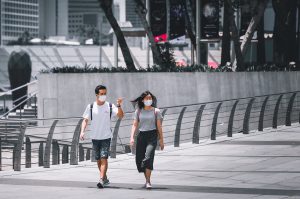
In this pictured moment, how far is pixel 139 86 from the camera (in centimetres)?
3241

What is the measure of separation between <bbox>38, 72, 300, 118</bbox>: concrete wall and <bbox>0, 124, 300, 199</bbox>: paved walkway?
8456mm

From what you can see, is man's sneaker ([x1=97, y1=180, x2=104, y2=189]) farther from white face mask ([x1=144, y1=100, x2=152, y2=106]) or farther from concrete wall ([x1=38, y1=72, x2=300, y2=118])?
concrete wall ([x1=38, y1=72, x2=300, y2=118])

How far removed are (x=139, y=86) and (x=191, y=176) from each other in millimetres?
15227

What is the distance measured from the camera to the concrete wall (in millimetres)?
32188

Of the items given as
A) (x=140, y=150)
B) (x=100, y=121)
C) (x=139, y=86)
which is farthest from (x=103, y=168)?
(x=139, y=86)

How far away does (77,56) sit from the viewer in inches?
7077

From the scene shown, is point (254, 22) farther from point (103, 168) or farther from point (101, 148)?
point (103, 168)

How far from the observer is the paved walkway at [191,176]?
1491cm

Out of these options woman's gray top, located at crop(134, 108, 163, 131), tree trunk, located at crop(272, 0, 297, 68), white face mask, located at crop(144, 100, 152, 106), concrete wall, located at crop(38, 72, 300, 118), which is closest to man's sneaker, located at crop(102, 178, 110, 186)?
woman's gray top, located at crop(134, 108, 163, 131)

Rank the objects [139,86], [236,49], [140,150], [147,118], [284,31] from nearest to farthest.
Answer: [147,118]
[140,150]
[139,86]
[236,49]
[284,31]

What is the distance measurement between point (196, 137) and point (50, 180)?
25.6 feet

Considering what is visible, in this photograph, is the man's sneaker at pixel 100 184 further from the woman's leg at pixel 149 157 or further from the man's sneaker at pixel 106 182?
the woman's leg at pixel 149 157

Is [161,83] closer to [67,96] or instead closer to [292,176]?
[67,96]

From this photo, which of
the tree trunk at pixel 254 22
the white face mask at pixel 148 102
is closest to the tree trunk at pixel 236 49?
the tree trunk at pixel 254 22
